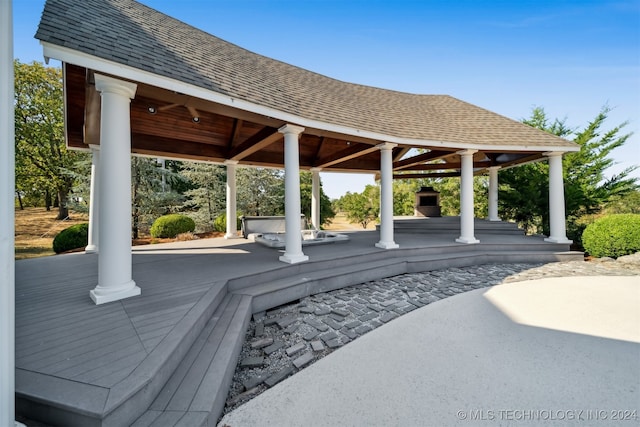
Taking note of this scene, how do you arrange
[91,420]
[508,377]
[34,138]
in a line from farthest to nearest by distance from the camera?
1. [34,138]
2. [508,377]
3. [91,420]

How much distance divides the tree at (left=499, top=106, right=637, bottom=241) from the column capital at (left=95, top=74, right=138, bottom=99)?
538 inches

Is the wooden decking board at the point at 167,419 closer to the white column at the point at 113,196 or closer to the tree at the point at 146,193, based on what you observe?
the white column at the point at 113,196

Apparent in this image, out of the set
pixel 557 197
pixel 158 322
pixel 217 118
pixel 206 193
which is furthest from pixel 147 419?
pixel 206 193

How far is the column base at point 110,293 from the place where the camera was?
3.02 meters

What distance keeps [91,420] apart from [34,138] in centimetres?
2317

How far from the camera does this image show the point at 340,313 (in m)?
3.80

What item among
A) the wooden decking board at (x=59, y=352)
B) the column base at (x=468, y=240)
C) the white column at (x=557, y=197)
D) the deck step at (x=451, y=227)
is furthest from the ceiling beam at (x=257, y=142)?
the white column at (x=557, y=197)

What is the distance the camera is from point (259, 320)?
3.61 meters

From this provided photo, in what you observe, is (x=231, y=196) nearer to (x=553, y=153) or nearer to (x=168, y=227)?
(x=168, y=227)

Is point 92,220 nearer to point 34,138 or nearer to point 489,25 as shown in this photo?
point 489,25

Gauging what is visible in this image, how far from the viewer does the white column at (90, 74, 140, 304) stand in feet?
10.0

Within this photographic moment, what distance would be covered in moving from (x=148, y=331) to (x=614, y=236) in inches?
445

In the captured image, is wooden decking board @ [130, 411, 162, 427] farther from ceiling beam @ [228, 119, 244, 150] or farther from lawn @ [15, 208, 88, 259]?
lawn @ [15, 208, 88, 259]

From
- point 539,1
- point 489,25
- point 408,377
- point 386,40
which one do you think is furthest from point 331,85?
point 408,377
